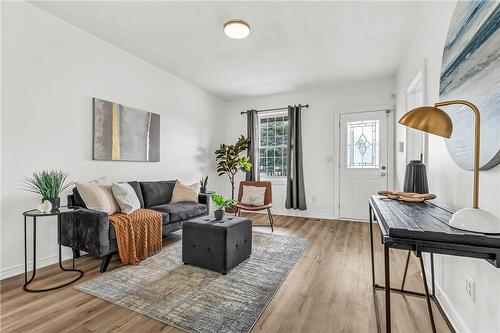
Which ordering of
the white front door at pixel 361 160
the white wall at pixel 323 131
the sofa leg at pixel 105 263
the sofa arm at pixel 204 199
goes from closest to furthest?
the sofa leg at pixel 105 263 → the sofa arm at pixel 204 199 → the white front door at pixel 361 160 → the white wall at pixel 323 131

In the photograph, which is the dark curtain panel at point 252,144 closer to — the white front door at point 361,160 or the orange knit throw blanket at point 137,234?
the white front door at point 361,160

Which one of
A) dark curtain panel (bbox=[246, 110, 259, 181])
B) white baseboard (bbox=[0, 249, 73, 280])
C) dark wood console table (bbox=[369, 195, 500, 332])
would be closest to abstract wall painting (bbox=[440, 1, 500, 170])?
dark wood console table (bbox=[369, 195, 500, 332])

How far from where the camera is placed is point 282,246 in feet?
10.6

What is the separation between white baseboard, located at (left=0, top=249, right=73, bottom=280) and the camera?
7.59 ft

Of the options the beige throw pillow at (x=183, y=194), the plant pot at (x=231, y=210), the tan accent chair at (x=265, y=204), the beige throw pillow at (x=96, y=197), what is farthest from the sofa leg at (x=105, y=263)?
the plant pot at (x=231, y=210)

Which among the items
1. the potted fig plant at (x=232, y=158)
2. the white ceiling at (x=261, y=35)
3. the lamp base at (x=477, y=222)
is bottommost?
the lamp base at (x=477, y=222)

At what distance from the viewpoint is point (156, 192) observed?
3650 mm

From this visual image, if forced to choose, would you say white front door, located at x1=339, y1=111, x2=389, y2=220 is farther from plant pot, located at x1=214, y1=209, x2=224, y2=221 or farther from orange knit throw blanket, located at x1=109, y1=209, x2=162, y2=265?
orange knit throw blanket, located at x1=109, y1=209, x2=162, y2=265

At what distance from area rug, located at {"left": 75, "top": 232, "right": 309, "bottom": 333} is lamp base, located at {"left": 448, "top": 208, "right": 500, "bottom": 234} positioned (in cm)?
133

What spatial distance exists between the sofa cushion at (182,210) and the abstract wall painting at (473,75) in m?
2.94

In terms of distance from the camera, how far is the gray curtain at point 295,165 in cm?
509

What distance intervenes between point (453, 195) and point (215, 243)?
196cm

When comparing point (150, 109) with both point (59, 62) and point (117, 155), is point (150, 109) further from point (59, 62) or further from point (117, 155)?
point (59, 62)

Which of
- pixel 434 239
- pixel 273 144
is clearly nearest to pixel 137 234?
pixel 434 239
